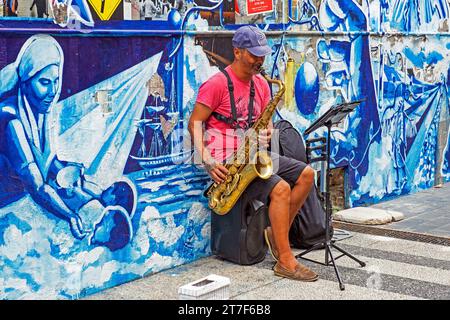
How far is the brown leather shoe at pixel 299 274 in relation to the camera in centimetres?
533

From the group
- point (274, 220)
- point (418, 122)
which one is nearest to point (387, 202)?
point (418, 122)

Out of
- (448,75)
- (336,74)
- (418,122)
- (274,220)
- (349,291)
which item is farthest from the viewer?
(448,75)

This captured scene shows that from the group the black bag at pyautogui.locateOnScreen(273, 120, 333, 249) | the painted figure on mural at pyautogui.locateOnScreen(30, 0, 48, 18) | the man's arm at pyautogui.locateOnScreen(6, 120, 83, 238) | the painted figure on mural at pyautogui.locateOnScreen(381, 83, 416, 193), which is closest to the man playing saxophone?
the black bag at pyautogui.locateOnScreen(273, 120, 333, 249)

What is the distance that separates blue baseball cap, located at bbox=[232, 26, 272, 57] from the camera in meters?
Answer: 5.43

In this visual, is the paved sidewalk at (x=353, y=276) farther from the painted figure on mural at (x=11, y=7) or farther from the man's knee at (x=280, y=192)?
the painted figure on mural at (x=11, y=7)

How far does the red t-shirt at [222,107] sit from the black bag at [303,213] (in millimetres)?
566

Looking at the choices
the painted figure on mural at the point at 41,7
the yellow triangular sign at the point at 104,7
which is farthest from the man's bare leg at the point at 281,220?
the painted figure on mural at the point at 41,7

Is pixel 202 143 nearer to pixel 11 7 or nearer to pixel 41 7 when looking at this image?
pixel 41 7

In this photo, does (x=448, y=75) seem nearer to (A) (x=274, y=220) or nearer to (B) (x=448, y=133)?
(B) (x=448, y=133)

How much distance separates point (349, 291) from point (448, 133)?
532 cm

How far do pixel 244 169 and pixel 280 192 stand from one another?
12.8 inches

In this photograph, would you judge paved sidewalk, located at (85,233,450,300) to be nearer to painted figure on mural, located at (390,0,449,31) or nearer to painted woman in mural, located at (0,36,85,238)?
painted woman in mural, located at (0,36,85,238)

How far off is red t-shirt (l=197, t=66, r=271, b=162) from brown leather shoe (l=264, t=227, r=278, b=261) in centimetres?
73

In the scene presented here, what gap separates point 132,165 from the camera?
520cm
